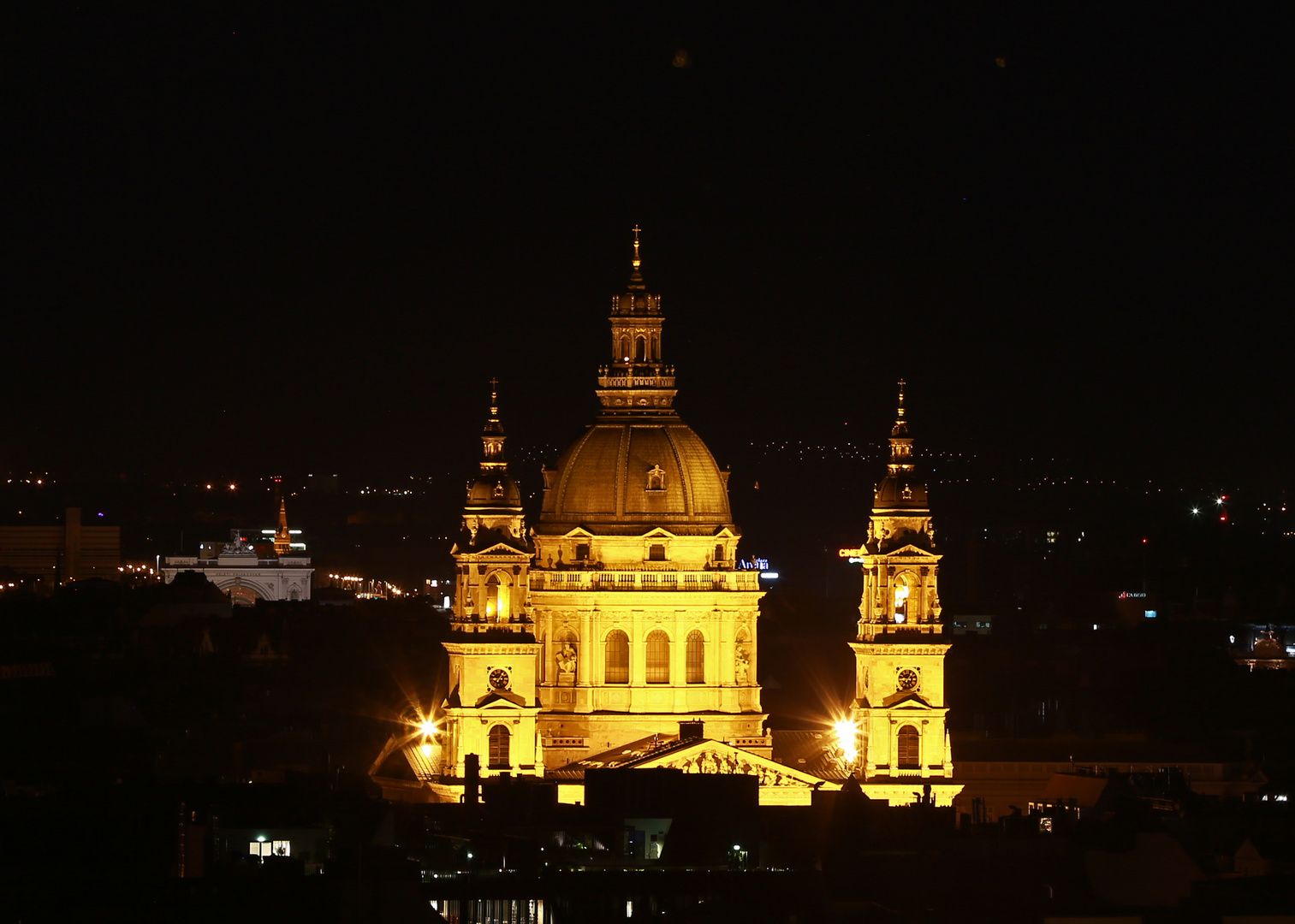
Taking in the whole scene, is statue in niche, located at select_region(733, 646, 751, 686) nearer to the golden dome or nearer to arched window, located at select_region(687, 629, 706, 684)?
→ arched window, located at select_region(687, 629, 706, 684)

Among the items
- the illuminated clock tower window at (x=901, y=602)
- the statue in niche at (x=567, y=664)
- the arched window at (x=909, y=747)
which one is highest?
the illuminated clock tower window at (x=901, y=602)

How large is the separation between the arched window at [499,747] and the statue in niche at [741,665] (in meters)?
7.56

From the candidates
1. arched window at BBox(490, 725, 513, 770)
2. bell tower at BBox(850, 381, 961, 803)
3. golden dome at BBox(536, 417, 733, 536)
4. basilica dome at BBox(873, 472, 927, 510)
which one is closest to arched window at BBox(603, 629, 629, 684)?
golden dome at BBox(536, 417, 733, 536)

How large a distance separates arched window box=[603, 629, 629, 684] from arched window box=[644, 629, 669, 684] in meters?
0.63

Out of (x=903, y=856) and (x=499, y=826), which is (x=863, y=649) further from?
(x=903, y=856)

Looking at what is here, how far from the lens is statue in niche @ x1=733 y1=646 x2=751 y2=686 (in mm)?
125938

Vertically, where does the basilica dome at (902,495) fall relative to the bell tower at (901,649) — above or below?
above

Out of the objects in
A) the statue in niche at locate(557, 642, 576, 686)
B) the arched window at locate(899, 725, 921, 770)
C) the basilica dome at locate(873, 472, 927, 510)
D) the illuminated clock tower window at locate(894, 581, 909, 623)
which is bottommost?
the arched window at locate(899, 725, 921, 770)

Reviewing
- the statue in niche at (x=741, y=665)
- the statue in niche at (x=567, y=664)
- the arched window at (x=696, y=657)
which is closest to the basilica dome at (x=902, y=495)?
the statue in niche at (x=741, y=665)

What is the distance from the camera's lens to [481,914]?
271 ft

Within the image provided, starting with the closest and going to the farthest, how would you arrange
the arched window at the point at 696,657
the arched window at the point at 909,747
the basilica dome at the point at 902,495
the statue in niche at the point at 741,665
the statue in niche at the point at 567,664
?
1. the arched window at the point at 909,747
2. the basilica dome at the point at 902,495
3. the statue in niche at the point at 567,664
4. the arched window at the point at 696,657
5. the statue in niche at the point at 741,665

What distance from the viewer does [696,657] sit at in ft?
413

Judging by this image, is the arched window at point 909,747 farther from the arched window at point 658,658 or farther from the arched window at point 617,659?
the arched window at point 617,659

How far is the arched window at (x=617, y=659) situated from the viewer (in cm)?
12550
